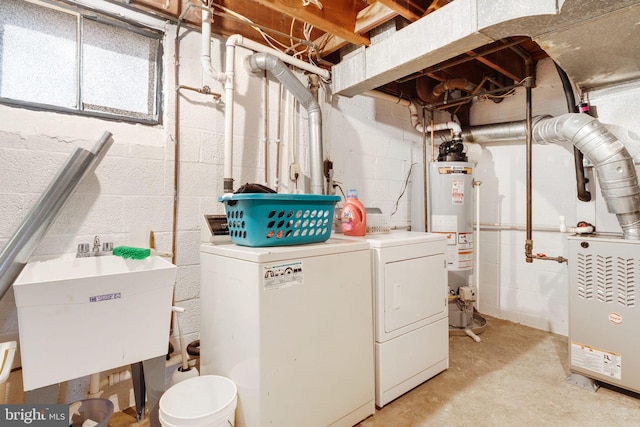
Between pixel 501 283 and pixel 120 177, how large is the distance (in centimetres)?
335

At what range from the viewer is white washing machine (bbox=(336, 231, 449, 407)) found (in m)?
1.65

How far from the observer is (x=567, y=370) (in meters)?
2.05

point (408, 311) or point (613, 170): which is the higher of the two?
point (613, 170)

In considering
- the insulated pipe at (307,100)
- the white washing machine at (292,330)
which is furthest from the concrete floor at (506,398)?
the insulated pipe at (307,100)

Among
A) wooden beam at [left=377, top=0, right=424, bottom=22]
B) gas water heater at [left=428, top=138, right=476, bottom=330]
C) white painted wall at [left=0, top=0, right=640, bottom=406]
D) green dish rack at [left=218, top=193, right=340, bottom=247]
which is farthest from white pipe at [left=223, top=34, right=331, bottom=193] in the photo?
gas water heater at [left=428, top=138, right=476, bottom=330]

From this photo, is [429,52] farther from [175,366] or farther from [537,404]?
[175,366]

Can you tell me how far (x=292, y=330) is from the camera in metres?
1.30

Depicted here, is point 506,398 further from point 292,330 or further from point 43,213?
point 43,213

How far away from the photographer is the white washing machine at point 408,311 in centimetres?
165

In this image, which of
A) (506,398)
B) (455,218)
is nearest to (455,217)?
(455,218)

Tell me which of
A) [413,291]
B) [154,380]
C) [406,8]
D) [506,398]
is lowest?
[506,398]

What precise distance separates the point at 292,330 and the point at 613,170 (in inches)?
83.2

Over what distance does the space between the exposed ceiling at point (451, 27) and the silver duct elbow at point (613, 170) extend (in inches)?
15.3

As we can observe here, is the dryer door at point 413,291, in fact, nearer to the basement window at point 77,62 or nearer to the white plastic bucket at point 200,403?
the white plastic bucket at point 200,403
